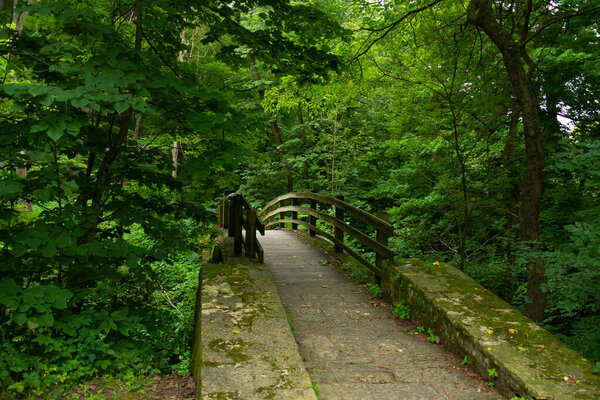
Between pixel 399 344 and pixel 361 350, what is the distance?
1.55 ft

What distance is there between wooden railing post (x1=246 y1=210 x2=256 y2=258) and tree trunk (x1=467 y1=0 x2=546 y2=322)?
3.80m

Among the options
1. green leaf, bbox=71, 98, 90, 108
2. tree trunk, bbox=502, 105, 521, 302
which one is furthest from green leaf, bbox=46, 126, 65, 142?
tree trunk, bbox=502, 105, 521, 302

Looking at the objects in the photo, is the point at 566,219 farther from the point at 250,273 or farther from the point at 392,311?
the point at 250,273

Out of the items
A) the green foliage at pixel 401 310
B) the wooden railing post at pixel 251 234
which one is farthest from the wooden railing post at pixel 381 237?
the wooden railing post at pixel 251 234

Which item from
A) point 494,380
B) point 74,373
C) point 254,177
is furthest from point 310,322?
point 254,177

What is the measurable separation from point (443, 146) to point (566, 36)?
287cm

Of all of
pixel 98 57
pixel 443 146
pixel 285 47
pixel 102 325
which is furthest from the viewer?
pixel 443 146

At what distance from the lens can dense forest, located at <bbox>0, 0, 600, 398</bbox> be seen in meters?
2.96

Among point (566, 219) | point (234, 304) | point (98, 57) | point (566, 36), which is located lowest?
point (234, 304)

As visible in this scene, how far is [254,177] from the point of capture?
56.1 feet

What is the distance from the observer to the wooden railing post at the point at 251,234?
5.96m

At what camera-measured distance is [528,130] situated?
520 cm

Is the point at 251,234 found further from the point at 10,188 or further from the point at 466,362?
the point at 10,188

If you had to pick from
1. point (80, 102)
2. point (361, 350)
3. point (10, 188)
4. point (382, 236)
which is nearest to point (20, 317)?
point (10, 188)
